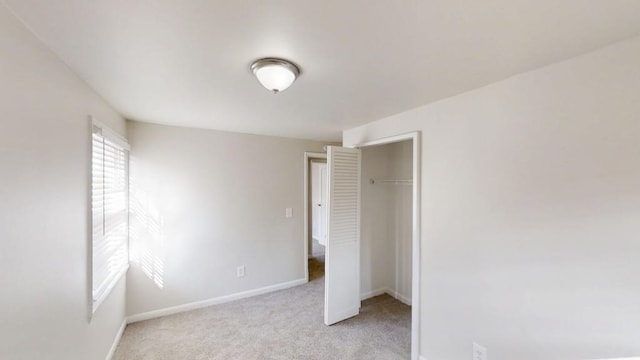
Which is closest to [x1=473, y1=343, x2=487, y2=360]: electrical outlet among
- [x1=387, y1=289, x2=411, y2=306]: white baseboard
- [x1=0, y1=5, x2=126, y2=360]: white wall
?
[x1=387, y1=289, x2=411, y2=306]: white baseboard

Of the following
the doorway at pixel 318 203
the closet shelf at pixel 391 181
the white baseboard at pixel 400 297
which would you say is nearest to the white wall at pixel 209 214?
the closet shelf at pixel 391 181

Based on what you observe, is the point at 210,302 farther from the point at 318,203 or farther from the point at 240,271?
the point at 318,203

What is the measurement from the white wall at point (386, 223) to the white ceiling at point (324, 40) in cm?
164

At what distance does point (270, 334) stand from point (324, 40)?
2.81m

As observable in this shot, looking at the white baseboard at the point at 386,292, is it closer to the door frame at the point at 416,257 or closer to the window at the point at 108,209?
the door frame at the point at 416,257

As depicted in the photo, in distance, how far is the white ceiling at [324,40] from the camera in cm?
101

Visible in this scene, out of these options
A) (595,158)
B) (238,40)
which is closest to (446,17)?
(238,40)

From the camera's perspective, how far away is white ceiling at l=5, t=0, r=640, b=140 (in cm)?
101

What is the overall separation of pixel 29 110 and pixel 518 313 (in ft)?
9.35

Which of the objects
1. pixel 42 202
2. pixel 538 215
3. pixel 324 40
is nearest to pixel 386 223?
pixel 538 215

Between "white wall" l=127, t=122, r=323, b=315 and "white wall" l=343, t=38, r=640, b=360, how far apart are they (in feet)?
7.46

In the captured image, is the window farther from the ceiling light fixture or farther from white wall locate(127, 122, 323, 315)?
the ceiling light fixture

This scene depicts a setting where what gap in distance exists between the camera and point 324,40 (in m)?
1.23

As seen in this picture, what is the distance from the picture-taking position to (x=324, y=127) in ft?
10.6
